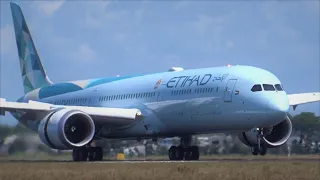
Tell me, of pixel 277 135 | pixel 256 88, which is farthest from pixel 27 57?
pixel 256 88

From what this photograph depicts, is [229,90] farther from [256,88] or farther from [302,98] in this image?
[302,98]

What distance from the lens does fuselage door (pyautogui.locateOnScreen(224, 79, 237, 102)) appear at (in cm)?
3153

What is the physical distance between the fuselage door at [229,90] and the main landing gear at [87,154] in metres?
7.61

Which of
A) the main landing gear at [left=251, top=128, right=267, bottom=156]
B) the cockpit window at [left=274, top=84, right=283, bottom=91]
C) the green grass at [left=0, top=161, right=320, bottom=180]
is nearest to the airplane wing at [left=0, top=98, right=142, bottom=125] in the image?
the main landing gear at [left=251, top=128, right=267, bottom=156]

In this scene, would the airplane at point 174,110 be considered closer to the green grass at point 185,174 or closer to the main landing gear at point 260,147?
the main landing gear at point 260,147

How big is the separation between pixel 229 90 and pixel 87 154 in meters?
8.08

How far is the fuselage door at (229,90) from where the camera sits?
31.5 meters

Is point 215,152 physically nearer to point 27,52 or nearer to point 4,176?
point 27,52

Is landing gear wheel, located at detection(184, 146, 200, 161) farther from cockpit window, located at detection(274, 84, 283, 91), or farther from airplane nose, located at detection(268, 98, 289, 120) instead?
airplane nose, located at detection(268, 98, 289, 120)

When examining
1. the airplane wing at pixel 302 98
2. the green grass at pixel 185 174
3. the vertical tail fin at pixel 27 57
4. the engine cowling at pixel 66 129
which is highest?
the vertical tail fin at pixel 27 57

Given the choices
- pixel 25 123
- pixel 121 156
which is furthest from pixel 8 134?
pixel 121 156

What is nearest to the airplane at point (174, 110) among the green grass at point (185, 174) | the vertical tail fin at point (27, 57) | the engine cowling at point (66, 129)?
the engine cowling at point (66, 129)

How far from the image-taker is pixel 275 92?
3144cm

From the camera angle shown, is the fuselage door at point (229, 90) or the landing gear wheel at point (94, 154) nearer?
the fuselage door at point (229, 90)
